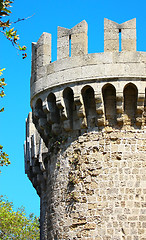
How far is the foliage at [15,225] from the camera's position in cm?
3152

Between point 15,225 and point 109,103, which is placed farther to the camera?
point 15,225

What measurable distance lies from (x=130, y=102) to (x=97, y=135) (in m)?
1.11

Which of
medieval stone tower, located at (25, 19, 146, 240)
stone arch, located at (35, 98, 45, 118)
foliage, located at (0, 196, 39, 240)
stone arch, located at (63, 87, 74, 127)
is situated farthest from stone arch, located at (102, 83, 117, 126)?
foliage, located at (0, 196, 39, 240)

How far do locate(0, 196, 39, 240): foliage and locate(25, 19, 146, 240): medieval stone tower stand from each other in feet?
53.2

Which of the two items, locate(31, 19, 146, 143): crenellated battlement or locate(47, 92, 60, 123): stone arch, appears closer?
locate(31, 19, 146, 143): crenellated battlement

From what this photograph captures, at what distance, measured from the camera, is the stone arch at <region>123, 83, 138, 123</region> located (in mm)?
14852

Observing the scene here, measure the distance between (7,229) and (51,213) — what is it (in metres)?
16.5

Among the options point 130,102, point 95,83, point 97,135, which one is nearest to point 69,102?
point 95,83

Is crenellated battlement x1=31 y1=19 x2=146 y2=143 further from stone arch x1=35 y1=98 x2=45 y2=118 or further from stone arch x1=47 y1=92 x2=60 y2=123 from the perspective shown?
stone arch x1=35 y1=98 x2=45 y2=118

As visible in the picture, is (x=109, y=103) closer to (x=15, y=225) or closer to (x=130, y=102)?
(x=130, y=102)

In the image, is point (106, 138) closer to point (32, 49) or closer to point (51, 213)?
point (51, 213)

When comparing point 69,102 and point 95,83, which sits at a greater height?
point 95,83

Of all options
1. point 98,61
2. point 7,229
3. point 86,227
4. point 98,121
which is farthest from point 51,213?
point 7,229

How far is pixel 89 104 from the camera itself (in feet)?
49.6
